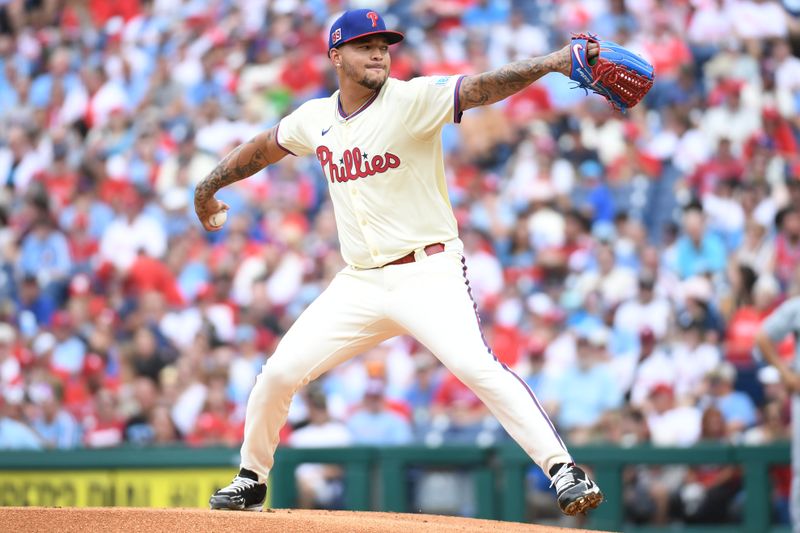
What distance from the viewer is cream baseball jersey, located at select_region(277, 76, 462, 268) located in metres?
5.05

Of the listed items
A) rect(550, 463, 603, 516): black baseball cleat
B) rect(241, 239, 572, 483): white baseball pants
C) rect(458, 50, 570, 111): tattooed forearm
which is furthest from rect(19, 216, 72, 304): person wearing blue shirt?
rect(550, 463, 603, 516): black baseball cleat

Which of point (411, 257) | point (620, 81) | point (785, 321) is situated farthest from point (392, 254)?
point (785, 321)

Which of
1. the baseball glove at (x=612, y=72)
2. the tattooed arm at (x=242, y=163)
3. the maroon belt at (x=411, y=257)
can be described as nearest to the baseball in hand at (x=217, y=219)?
the tattooed arm at (x=242, y=163)

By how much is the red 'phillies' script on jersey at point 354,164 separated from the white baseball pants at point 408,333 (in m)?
0.39

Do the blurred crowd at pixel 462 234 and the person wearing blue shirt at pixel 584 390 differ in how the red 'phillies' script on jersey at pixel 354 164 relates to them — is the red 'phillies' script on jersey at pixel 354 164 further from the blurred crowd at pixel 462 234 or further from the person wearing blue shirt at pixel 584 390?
the person wearing blue shirt at pixel 584 390

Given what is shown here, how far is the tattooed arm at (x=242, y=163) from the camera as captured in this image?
5.69m

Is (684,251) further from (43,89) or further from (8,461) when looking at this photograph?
(43,89)

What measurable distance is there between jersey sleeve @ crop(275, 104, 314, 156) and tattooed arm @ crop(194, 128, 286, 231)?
0.06m

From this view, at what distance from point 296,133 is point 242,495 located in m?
1.60

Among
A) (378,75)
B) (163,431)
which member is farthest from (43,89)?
(378,75)

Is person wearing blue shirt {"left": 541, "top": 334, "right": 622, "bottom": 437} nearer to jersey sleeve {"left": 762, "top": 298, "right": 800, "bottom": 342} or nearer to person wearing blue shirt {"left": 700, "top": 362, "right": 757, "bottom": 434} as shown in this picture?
person wearing blue shirt {"left": 700, "top": 362, "right": 757, "bottom": 434}

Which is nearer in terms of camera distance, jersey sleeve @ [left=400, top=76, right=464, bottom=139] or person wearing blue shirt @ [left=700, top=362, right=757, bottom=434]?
jersey sleeve @ [left=400, top=76, right=464, bottom=139]

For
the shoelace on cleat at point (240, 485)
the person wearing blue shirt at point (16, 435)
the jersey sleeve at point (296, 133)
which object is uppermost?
the jersey sleeve at point (296, 133)

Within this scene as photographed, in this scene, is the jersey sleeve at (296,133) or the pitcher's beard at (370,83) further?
the jersey sleeve at (296,133)
